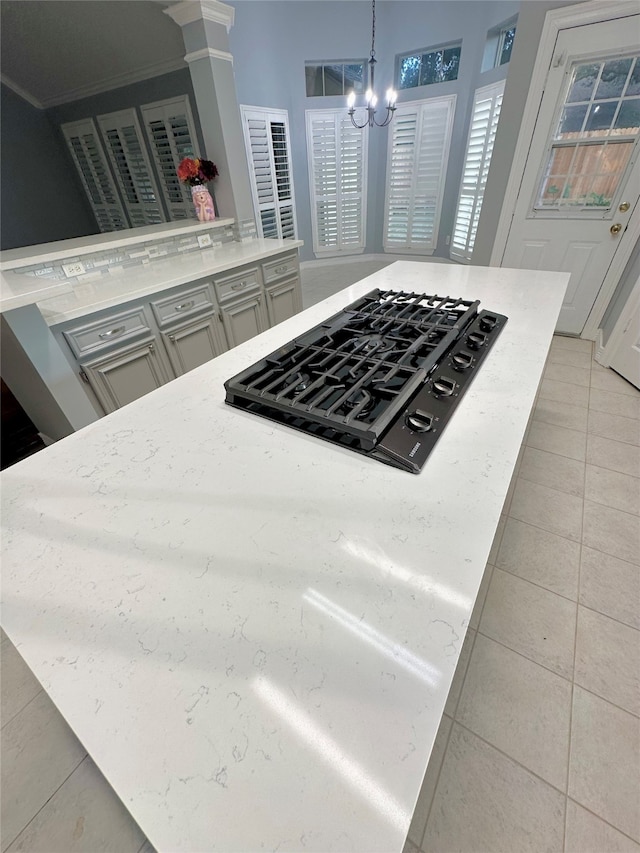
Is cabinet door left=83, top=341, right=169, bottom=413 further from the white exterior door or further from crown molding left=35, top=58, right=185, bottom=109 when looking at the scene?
the white exterior door

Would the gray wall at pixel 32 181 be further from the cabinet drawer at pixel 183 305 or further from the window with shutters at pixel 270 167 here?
the cabinet drawer at pixel 183 305

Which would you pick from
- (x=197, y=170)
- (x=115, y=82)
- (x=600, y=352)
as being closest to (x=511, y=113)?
(x=600, y=352)

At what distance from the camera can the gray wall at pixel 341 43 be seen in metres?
3.85

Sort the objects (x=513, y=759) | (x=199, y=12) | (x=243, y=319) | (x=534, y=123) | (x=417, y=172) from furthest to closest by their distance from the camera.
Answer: (x=417, y=172) → (x=534, y=123) → (x=243, y=319) → (x=199, y=12) → (x=513, y=759)

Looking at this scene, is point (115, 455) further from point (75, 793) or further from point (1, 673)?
point (1, 673)

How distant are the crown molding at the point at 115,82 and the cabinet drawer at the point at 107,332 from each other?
9.06ft

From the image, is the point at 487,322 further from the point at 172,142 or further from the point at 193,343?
the point at 172,142

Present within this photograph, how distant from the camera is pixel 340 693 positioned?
420 mm

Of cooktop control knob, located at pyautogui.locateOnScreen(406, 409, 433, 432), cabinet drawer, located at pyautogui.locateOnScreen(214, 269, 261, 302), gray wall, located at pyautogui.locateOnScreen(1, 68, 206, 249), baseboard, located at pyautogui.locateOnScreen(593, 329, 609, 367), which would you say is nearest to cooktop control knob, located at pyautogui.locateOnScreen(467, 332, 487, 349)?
cooktop control knob, located at pyautogui.locateOnScreen(406, 409, 433, 432)

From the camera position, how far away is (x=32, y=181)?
14.3 feet

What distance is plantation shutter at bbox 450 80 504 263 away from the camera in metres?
3.89

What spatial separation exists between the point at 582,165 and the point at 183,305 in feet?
10.0

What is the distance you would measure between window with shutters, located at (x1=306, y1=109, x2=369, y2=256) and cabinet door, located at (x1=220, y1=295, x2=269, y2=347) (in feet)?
11.4

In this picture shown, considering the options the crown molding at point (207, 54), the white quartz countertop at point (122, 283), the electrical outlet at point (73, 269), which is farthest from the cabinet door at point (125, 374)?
the crown molding at point (207, 54)
